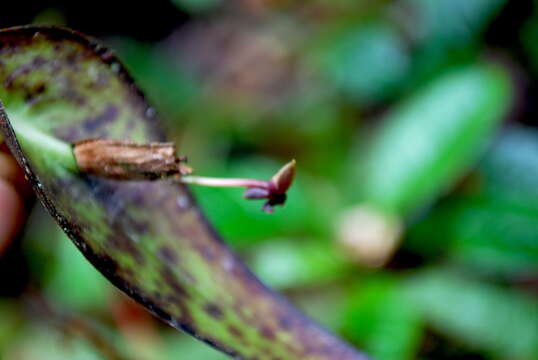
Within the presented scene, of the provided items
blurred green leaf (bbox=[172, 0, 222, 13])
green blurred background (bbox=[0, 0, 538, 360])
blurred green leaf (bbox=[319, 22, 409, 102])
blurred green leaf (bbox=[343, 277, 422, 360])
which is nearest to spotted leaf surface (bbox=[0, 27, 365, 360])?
green blurred background (bbox=[0, 0, 538, 360])

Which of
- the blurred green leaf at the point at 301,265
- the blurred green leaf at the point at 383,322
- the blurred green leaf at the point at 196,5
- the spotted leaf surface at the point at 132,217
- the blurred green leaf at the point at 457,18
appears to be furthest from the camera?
the blurred green leaf at the point at 196,5

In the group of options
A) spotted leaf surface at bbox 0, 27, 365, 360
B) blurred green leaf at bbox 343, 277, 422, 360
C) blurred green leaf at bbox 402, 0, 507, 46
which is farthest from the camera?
blurred green leaf at bbox 402, 0, 507, 46

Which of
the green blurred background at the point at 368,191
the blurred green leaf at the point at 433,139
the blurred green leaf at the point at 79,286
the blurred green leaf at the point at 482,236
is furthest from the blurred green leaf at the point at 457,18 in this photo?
the blurred green leaf at the point at 79,286

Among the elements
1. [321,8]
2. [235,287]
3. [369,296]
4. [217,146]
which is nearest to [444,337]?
[369,296]

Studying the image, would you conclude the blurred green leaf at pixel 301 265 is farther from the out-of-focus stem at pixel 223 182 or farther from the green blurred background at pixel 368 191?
the out-of-focus stem at pixel 223 182

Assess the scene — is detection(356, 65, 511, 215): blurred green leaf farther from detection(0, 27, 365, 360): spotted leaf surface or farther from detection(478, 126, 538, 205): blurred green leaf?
detection(0, 27, 365, 360): spotted leaf surface

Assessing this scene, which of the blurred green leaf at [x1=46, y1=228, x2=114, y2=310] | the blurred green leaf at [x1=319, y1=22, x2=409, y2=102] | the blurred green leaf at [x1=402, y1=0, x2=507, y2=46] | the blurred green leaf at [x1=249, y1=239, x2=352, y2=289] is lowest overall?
the blurred green leaf at [x1=46, y1=228, x2=114, y2=310]

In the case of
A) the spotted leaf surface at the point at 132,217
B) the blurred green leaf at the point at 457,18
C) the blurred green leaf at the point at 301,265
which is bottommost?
the spotted leaf surface at the point at 132,217
